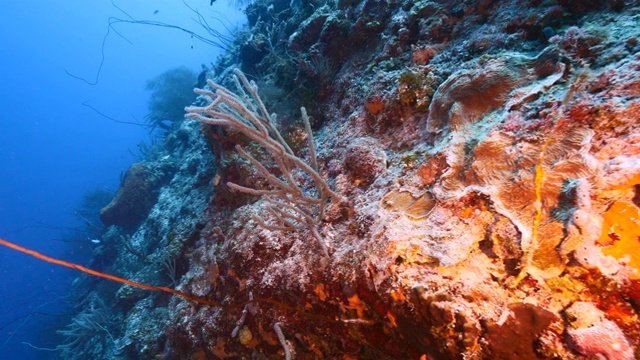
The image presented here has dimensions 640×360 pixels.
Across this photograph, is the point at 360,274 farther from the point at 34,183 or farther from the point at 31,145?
the point at 31,145

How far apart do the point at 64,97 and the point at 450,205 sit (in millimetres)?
107123

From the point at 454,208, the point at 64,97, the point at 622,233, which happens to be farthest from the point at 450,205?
the point at 64,97

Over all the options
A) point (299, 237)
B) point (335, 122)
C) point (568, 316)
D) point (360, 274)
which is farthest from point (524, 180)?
point (335, 122)

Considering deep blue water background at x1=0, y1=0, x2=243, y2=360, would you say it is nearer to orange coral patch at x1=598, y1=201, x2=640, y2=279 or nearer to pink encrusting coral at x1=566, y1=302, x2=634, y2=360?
pink encrusting coral at x1=566, y1=302, x2=634, y2=360

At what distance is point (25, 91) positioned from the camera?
239 feet

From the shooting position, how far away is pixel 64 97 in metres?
79.3

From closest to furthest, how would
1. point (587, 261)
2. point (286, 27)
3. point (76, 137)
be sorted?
point (587, 261), point (286, 27), point (76, 137)

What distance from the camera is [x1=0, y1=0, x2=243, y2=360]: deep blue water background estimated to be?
134 ft

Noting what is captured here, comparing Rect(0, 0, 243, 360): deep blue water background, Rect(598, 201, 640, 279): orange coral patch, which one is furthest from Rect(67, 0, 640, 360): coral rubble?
Rect(0, 0, 243, 360): deep blue water background

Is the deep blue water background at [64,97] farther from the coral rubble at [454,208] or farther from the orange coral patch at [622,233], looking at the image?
the orange coral patch at [622,233]

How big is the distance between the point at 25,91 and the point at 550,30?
105m

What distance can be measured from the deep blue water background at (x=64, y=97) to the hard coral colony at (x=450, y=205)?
32220 mm

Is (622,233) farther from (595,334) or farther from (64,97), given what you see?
(64,97)

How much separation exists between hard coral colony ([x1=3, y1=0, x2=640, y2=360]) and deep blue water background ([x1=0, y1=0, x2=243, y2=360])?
3222cm
